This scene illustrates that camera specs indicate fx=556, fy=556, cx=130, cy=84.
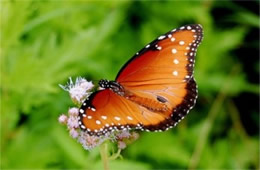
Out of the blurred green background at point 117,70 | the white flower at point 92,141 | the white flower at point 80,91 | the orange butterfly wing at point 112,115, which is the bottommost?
the white flower at point 92,141

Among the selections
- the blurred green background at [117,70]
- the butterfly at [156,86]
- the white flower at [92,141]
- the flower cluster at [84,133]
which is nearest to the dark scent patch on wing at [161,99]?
the butterfly at [156,86]

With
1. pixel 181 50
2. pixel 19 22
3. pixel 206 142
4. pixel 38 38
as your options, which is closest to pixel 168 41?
pixel 181 50

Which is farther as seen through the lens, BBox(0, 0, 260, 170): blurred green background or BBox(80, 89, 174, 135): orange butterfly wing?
BBox(0, 0, 260, 170): blurred green background

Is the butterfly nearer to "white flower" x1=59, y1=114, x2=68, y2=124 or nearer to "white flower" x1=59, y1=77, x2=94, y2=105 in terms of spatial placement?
"white flower" x1=59, y1=77, x2=94, y2=105

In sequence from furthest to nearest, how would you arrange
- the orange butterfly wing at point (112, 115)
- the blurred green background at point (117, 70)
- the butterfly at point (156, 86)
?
the blurred green background at point (117, 70)
the butterfly at point (156, 86)
the orange butterfly wing at point (112, 115)

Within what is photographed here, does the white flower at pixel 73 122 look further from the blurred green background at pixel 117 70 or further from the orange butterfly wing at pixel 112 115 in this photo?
the blurred green background at pixel 117 70

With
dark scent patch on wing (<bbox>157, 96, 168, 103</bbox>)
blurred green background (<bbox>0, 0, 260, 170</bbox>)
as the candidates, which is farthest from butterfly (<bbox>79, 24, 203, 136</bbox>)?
blurred green background (<bbox>0, 0, 260, 170</bbox>)

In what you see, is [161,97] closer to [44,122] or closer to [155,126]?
[155,126]
